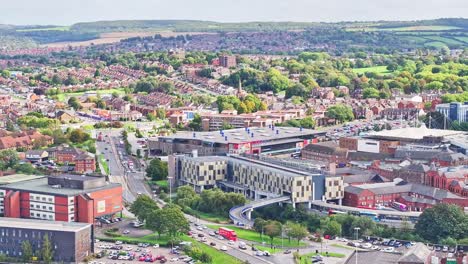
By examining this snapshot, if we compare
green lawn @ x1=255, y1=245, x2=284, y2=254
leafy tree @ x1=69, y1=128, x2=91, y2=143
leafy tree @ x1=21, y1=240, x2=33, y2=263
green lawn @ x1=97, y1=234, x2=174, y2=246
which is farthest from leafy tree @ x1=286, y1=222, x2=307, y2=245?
leafy tree @ x1=69, y1=128, x2=91, y2=143

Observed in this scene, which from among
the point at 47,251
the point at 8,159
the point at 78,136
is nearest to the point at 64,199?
the point at 47,251

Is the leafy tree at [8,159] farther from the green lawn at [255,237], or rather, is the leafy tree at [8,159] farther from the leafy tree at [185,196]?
the green lawn at [255,237]

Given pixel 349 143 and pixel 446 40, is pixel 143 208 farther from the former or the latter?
pixel 446 40

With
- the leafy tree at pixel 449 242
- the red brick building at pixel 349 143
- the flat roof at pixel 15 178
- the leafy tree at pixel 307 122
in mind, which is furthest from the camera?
the leafy tree at pixel 307 122

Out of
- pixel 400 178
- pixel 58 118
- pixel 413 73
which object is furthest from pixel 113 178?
pixel 413 73

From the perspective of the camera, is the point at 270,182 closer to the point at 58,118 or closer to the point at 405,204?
the point at 405,204

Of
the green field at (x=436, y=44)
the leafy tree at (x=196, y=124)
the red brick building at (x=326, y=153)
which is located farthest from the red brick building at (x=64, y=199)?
the green field at (x=436, y=44)
